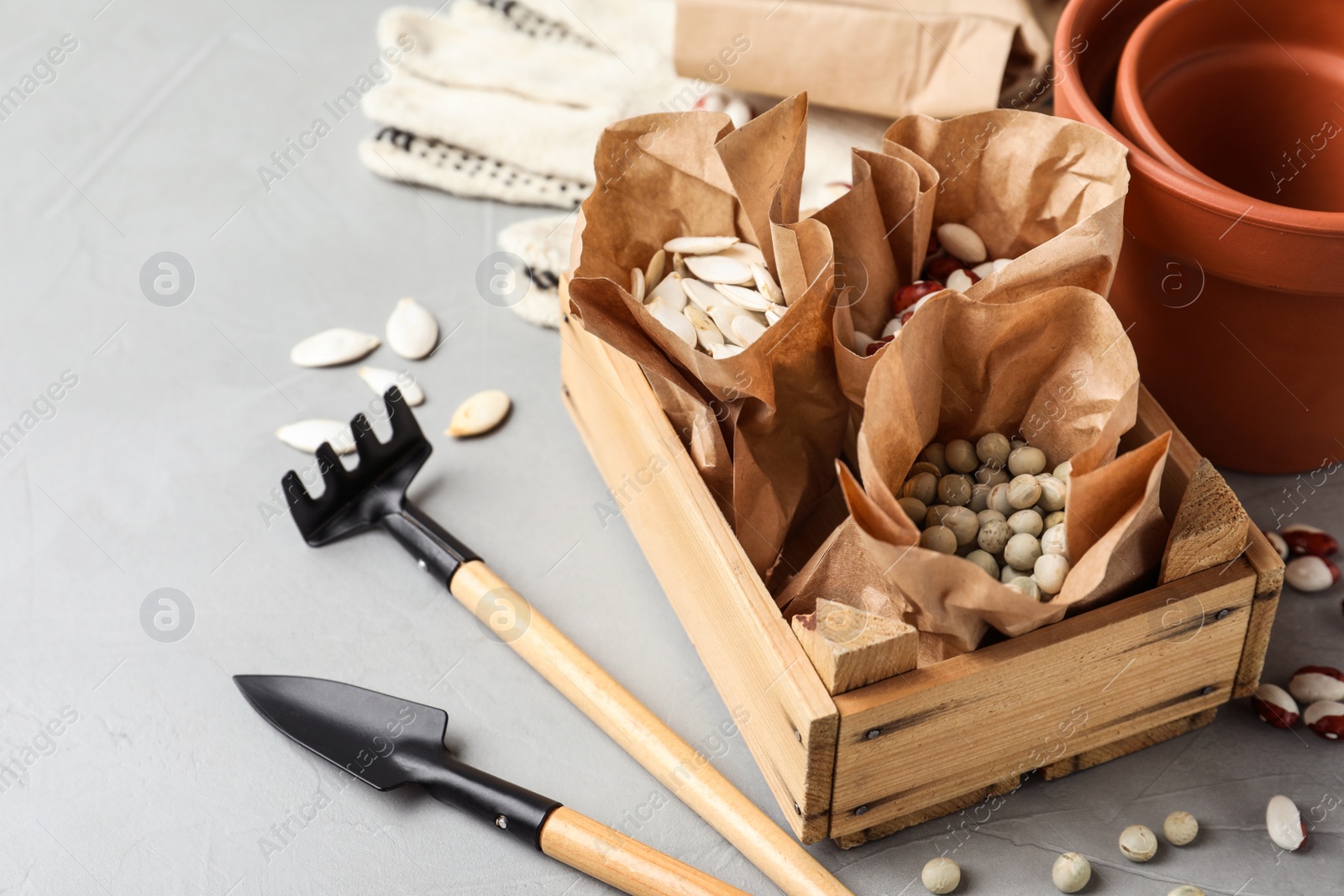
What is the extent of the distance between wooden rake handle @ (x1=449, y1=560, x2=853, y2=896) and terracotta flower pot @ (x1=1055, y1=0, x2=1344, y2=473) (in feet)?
1.39

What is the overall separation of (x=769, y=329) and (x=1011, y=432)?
17cm

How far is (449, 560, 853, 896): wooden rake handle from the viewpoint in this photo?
67 cm

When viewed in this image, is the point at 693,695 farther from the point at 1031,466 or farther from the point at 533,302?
the point at 533,302

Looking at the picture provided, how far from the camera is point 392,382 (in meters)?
0.97

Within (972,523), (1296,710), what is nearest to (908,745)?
(972,523)

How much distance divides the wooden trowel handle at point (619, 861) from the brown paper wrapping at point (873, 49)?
0.65 meters

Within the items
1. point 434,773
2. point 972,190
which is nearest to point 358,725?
point 434,773

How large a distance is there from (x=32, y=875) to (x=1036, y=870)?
0.59 metres

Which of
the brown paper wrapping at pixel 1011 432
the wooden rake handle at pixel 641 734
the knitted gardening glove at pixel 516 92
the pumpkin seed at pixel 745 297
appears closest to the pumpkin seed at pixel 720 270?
the pumpkin seed at pixel 745 297

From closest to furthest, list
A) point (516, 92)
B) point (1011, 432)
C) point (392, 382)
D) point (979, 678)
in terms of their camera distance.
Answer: point (979, 678) → point (1011, 432) → point (392, 382) → point (516, 92)

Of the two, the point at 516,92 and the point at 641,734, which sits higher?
the point at 516,92

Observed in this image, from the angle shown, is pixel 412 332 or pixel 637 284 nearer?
pixel 637 284

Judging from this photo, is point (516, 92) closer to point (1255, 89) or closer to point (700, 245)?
point (700, 245)

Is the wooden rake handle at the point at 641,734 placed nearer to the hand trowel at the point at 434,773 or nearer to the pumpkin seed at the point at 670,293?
the hand trowel at the point at 434,773
